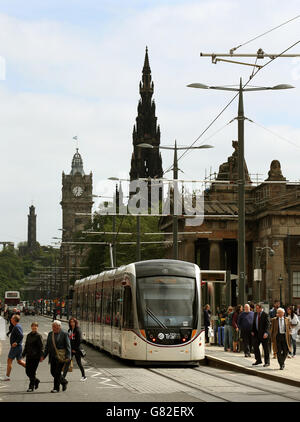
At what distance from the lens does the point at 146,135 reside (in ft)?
538

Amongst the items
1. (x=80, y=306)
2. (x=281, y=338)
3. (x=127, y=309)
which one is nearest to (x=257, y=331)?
(x=281, y=338)

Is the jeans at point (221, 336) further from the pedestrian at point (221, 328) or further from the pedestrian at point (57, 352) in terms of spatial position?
the pedestrian at point (57, 352)

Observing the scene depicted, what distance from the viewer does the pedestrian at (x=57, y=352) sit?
2114cm

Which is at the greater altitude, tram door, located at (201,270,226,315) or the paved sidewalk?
tram door, located at (201,270,226,315)

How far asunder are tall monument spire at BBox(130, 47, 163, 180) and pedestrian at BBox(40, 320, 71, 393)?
13730cm

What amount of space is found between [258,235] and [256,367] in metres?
58.9

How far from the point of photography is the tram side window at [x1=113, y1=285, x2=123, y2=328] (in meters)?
31.8

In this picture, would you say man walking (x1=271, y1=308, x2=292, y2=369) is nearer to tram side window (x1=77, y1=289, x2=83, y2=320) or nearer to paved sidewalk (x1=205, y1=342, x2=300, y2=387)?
paved sidewalk (x1=205, y1=342, x2=300, y2=387)

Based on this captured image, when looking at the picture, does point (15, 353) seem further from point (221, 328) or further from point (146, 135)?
point (146, 135)

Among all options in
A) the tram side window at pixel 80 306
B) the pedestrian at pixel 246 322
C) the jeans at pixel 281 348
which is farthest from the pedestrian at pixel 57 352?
the tram side window at pixel 80 306

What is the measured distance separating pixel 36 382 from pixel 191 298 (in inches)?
347

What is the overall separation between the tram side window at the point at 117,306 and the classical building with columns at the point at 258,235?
41788mm

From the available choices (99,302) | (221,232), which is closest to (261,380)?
(99,302)

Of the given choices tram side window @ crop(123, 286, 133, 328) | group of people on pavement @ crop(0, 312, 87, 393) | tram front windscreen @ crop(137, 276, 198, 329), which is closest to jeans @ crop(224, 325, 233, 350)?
tram side window @ crop(123, 286, 133, 328)
